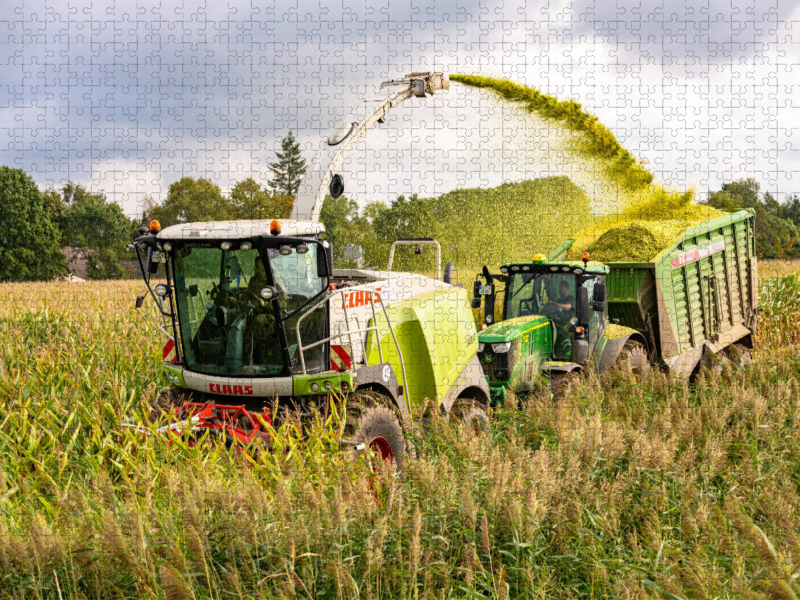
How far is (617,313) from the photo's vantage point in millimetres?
9453

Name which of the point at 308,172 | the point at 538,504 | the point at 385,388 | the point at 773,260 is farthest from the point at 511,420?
the point at 773,260

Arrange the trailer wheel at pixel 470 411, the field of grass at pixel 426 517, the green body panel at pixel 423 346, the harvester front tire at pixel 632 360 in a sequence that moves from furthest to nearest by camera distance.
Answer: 1. the harvester front tire at pixel 632 360
2. the trailer wheel at pixel 470 411
3. the green body panel at pixel 423 346
4. the field of grass at pixel 426 517

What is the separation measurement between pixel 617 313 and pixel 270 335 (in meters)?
5.89

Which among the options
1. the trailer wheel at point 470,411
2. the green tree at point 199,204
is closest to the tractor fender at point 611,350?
the trailer wheel at point 470,411

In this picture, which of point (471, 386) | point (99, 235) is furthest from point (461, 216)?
point (99, 235)

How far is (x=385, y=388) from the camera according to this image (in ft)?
18.9

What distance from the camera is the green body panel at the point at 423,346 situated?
5.94m

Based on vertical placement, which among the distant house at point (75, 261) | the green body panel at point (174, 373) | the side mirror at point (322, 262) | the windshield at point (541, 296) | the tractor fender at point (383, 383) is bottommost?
the tractor fender at point (383, 383)

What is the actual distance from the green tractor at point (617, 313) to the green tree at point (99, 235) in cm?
3228

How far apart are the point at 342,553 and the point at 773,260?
28771mm

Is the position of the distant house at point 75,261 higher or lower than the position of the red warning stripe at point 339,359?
higher

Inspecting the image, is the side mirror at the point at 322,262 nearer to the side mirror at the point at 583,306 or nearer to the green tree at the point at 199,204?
the side mirror at the point at 583,306

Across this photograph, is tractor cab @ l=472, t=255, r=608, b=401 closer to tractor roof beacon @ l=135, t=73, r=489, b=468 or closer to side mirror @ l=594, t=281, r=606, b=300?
side mirror @ l=594, t=281, r=606, b=300

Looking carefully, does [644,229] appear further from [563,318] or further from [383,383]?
[383,383]
